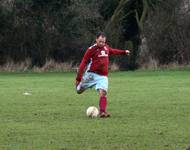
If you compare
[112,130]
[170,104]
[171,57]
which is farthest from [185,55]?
[112,130]

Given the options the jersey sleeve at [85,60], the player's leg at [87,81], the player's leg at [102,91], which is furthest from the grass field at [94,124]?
the jersey sleeve at [85,60]

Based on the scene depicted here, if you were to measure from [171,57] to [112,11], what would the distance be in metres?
5.07

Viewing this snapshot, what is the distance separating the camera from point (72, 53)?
147ft

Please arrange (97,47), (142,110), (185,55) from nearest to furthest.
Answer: (97,47), (142,110), (185,55)

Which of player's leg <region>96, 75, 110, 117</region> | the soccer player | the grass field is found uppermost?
the soccer player

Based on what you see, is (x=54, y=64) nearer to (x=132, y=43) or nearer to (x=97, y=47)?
(x=132, y=43)

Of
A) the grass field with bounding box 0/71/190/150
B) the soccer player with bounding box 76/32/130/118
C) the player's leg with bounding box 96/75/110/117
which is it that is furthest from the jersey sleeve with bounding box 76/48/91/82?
the grass field with bounding box 0/71/190/150

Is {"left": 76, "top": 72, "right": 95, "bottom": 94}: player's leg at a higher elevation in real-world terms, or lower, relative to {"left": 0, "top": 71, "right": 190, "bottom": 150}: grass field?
higher

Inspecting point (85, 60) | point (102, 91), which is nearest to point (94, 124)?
point (102, 91)

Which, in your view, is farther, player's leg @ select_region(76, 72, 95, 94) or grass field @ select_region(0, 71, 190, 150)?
player's leg @ select_region(76, 72, 95, 94)

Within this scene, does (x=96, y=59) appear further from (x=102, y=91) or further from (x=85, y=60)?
(x=102, y=91)

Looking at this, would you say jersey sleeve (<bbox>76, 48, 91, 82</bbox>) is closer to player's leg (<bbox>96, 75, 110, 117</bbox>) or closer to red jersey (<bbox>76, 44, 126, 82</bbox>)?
red jersey (<bbox>76, 44, 126, 82</bbox>)

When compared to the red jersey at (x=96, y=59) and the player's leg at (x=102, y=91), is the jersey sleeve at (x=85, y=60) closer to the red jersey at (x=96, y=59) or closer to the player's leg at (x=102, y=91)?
the red jersey at (x=96, y=59)

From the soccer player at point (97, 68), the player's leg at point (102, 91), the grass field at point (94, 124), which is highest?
the soccer player at point (97, 68)
